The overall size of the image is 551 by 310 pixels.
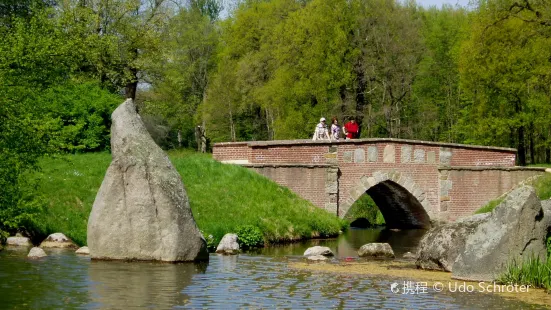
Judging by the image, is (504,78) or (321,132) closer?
(321,132)

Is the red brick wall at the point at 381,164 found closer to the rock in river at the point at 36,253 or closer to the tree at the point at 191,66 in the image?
the rock in river at the point at 36,253

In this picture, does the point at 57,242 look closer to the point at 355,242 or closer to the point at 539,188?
the point at 355,242

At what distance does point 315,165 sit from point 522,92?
737 inches

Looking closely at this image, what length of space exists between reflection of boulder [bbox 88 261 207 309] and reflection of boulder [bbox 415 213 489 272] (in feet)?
15.9

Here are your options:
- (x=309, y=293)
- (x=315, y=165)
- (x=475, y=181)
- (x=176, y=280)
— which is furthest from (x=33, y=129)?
(x=475, y=181)

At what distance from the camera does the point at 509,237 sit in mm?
17781

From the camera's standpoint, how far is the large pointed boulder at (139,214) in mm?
19406

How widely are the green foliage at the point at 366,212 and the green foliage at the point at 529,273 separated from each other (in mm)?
24136

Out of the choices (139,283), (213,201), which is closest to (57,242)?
(139,283)

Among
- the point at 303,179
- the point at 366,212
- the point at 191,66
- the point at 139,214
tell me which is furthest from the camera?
the point at 191,66

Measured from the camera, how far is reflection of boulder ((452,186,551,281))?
58.1 ft

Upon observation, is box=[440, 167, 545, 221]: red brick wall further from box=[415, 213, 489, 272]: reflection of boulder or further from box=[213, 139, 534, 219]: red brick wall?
box=[415, 213, 489, 272]: reflection of boulder

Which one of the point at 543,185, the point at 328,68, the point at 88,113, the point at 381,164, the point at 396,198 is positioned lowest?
the point at 396,198

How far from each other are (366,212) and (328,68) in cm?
1169
